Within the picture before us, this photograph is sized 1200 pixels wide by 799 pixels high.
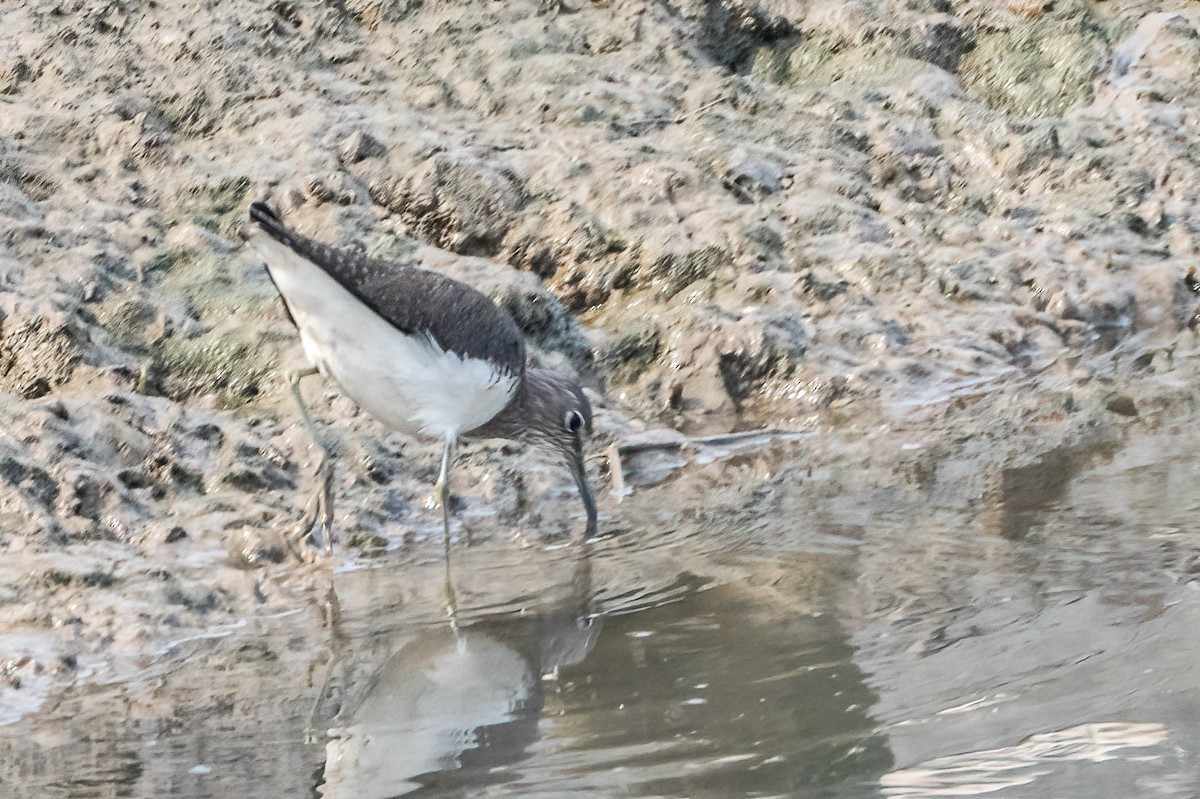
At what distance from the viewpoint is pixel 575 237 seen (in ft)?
26.3

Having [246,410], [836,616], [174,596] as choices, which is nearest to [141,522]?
[174,596]

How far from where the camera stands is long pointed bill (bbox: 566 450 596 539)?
5957mm

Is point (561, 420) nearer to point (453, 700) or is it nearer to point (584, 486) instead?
point (584, 486)

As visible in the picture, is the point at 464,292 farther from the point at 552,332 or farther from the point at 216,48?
the point at 216,48

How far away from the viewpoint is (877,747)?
3.51 meters

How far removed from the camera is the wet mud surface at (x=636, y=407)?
150 inches

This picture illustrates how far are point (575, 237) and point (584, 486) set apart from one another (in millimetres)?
2211

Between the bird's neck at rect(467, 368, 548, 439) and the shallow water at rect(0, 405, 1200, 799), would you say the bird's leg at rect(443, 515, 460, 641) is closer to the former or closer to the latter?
the shallow water at rect(0, 405, 1200, 799)

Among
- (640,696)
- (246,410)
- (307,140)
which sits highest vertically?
(640,696)

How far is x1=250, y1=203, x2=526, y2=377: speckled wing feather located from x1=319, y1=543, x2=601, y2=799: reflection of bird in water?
117 cm

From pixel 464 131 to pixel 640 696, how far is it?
5115mm

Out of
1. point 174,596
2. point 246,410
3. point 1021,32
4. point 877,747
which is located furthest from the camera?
point 1021,32

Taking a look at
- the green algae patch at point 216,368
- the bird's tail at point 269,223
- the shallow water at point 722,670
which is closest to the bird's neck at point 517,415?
the shallow water at point 722,670

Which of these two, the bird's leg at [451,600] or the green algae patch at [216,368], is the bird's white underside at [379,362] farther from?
the green algae patch at [216,368]
